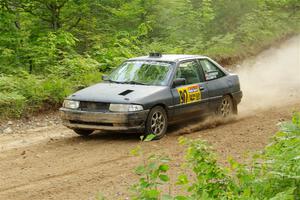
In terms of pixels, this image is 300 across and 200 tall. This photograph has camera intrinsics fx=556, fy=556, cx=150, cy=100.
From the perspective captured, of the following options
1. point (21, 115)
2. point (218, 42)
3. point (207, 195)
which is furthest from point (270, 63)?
point (207, 195)

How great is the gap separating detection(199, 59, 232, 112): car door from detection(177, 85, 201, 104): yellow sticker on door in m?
0.43

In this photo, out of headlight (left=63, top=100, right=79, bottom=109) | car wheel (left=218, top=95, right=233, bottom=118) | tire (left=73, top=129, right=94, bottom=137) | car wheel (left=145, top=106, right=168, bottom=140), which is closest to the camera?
car wheel (left=145, top=106, right=168, bottom=140)

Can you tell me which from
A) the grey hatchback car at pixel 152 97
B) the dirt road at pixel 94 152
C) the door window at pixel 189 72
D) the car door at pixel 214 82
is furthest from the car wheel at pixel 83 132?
the car door at pixel 214 82

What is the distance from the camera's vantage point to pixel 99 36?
20.1 metres

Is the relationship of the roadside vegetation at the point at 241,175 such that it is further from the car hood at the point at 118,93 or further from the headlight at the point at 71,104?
the headlight at the point at 71,104

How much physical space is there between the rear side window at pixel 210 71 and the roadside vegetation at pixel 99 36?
3.82m

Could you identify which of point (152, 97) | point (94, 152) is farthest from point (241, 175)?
point (152, 97)

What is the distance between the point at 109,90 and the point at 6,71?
21.0 feet

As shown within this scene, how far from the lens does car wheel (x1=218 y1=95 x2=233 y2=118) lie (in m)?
12.8

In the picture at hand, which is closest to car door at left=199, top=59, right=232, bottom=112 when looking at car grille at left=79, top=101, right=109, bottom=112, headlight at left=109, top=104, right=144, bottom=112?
headlight at left=109, top=104, right=144, bottom=112

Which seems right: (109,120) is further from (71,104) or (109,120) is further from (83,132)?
(83,132)

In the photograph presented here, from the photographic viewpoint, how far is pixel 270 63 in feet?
81.1

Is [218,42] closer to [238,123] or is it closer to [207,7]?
[207,7]

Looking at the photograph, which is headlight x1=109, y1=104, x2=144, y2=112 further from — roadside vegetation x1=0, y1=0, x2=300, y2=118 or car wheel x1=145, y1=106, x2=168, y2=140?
roadside vegetation x1=0, y1=0, x2=300, y2=118
